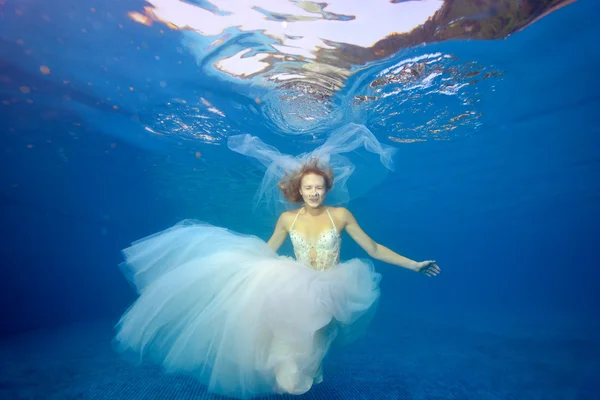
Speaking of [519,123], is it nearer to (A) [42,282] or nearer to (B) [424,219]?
(B) [424,219]

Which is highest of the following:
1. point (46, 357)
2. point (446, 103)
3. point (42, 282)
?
point (446, 103)

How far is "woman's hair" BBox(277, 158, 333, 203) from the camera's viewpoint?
5.35 meters

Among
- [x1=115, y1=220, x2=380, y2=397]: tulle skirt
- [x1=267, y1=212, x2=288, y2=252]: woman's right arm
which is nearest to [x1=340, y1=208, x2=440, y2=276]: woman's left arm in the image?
[x1=115, y1=220, x2=380, y2=397]: tulle skirt

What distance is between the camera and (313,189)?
515cm

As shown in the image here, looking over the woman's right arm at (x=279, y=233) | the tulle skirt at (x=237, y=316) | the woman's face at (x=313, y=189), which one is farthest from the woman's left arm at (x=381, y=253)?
the woman's right arm at (x=279, y=233)

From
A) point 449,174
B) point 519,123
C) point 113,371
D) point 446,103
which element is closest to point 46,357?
point 113,371

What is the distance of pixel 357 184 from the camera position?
7.06m

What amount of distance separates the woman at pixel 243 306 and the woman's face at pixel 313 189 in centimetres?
2

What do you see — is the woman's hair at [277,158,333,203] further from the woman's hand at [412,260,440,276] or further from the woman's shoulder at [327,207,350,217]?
the woman's hand at [412,260,440,276]

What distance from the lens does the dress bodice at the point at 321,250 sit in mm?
5086

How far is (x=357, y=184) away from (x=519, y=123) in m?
12.2

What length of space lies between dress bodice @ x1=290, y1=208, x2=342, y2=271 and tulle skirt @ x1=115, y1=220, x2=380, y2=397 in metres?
0.51

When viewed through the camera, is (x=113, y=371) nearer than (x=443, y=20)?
No

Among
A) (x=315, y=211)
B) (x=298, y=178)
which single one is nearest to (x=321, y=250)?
(x=315, y=211)
